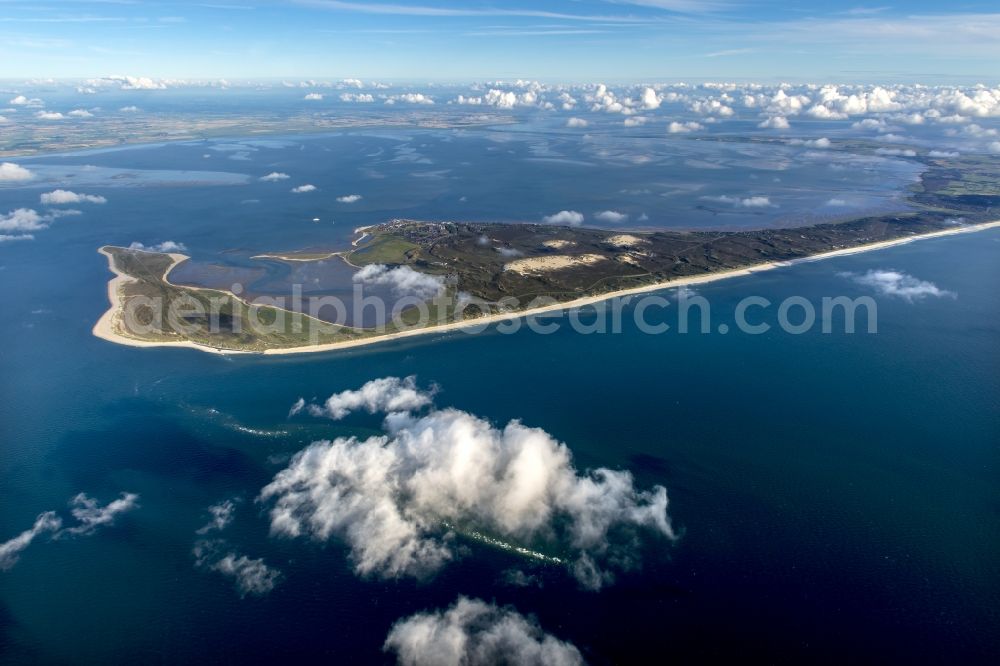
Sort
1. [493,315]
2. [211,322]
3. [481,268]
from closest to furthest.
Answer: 1. [211,322]
2. [493,315]
3. [481,268]

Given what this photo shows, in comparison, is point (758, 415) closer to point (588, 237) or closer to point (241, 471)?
point (241, 471)

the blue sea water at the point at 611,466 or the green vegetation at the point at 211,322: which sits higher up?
the green vegetation at the point at 211,322

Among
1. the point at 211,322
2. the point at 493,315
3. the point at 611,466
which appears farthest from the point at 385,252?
the point at 611,466

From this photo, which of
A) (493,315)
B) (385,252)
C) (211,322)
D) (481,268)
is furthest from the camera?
(385,252)

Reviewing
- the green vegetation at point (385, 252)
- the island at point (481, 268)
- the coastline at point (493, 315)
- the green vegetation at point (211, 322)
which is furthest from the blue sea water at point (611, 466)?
the green vegetation at point (385, 252)

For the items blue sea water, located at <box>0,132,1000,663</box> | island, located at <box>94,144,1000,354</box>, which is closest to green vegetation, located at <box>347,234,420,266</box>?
island, located at <box>94,144,1000,354</box>

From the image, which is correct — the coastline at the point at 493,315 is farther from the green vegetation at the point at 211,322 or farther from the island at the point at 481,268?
the green vegetation at the point at 211,322

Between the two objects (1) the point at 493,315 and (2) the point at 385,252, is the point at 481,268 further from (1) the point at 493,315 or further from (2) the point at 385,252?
(2) the point at 385,252

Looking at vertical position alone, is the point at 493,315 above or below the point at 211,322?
below
